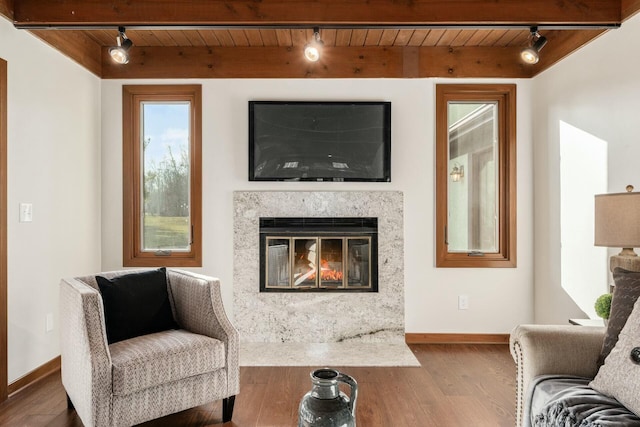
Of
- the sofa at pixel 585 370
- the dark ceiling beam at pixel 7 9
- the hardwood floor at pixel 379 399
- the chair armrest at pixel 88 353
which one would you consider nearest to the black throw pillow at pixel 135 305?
the chair armrest at pixel 88 353

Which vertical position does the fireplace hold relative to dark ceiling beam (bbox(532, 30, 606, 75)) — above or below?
below

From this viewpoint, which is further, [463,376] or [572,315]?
[572,315]

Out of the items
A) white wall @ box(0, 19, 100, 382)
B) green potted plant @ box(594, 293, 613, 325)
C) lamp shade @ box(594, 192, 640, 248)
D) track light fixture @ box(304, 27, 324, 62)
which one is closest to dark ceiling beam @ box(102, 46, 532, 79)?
white wall @ box(0, 19, 100, 382)

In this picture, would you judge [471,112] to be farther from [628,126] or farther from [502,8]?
[628,126]

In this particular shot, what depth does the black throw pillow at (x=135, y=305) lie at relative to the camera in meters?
2.37

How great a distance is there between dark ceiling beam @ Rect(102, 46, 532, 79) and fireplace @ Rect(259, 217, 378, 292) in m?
1.32

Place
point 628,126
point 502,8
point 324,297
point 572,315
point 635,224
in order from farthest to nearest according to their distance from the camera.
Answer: point 324,297 → point 572,315 → point 502,8 → point 628,126 → point 635,224

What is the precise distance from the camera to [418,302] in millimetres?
3822

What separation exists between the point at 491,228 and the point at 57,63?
3.78 m

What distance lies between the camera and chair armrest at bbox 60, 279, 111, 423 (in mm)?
1981

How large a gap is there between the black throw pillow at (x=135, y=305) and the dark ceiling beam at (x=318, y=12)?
1.65 meters

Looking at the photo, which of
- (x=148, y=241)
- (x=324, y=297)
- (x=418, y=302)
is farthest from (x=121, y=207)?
(x=418, y=302)

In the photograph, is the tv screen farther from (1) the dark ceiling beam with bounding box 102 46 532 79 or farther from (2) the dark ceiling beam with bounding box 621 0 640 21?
(2) the dark ceiling beam with bounding box 621 0 640 21

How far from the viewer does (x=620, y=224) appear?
216cm
